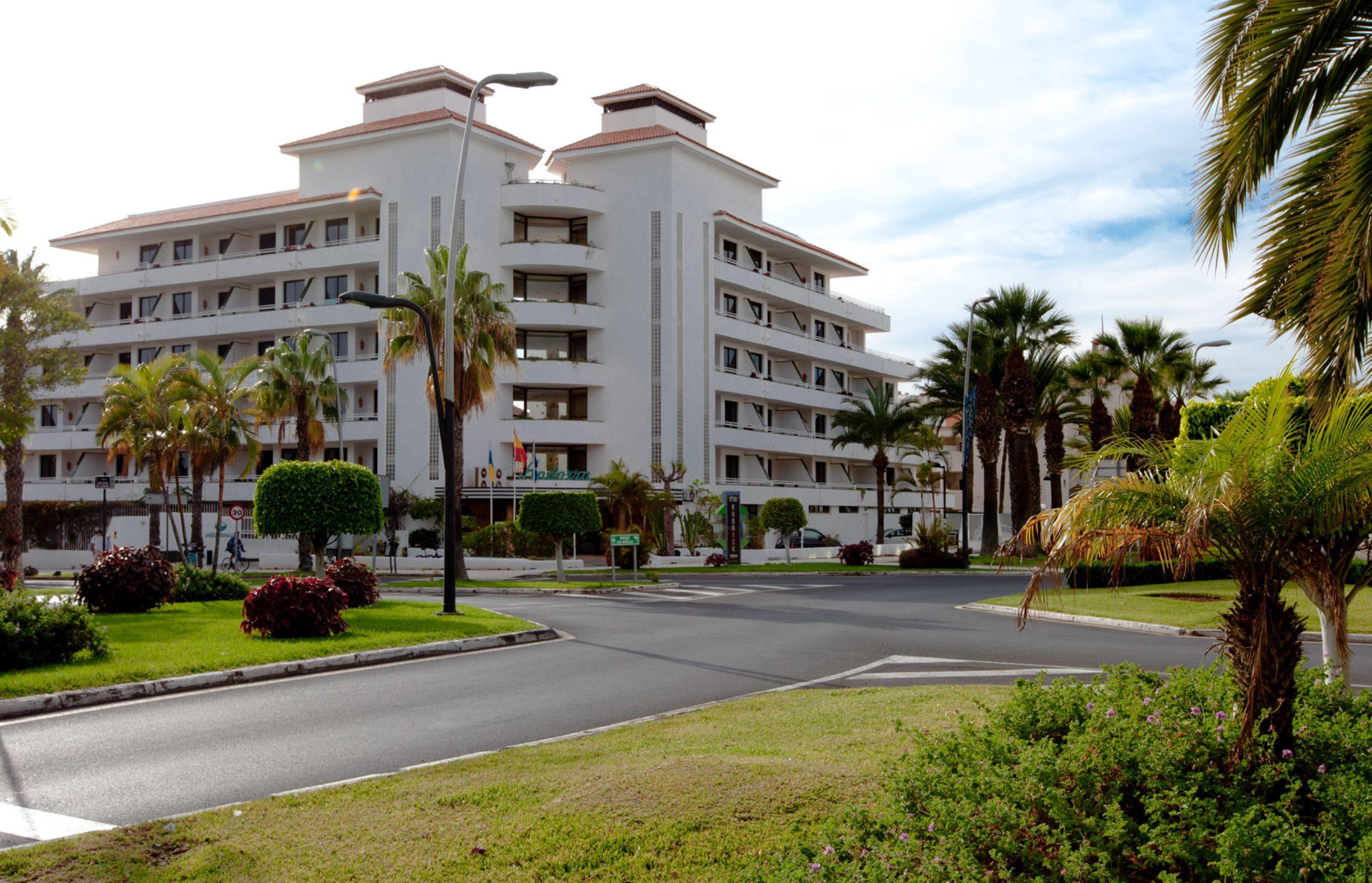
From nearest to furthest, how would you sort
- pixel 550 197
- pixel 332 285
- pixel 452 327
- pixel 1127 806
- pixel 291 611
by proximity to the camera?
pixel 1127 806 → pixel 291 611 → pixel 452 327 → pixel 550 197 → pixel 332 285

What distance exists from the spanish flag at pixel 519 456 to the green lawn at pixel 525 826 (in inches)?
1432

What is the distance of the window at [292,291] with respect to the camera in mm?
56812

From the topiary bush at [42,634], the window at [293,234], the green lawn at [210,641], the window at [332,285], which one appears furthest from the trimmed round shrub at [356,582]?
the window at [293,234]

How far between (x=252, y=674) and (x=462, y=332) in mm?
20922

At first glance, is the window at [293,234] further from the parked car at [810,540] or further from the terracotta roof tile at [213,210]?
the parked car at [810,540]

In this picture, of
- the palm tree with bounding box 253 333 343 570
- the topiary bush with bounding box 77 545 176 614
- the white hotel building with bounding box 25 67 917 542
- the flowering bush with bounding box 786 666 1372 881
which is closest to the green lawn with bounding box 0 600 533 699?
the topiary bush with bounding box 77 545 176 614

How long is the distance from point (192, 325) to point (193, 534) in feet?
62.3

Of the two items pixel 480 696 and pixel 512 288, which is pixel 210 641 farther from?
pixel 512 288

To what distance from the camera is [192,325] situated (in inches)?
2267

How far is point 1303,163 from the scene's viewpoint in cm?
761

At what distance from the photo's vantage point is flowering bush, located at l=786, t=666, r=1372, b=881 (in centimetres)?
449

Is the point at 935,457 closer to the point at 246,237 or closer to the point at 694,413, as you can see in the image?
the point at 694,413

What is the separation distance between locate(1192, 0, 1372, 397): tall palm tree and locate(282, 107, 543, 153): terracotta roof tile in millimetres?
47792

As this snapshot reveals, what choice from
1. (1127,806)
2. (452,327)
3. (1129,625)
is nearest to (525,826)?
(1127,806)
